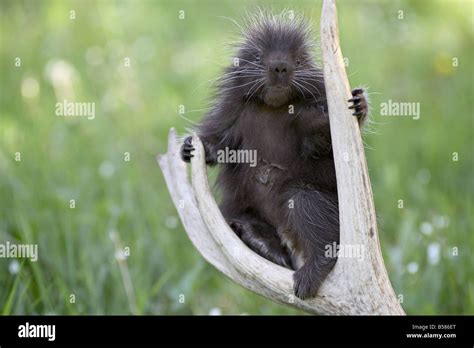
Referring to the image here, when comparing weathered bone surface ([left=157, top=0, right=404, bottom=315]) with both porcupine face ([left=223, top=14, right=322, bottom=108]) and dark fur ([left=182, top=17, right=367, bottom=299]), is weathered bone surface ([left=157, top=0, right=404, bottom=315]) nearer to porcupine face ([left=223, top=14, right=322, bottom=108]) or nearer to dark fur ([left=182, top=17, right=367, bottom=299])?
dark fur ([left=182, top=17, right=367, bottom=299])

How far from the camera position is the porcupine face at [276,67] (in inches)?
178

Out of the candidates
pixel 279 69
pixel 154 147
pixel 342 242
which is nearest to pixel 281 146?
pixel 279 69

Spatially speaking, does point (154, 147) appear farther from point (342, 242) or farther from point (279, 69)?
point (342, 242)

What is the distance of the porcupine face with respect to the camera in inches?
178

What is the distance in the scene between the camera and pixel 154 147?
29.3 feet

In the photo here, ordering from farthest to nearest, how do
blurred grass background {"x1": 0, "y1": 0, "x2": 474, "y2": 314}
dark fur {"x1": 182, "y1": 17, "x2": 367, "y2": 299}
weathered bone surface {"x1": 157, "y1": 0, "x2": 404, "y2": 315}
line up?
1. blurred grass background {"x1": 0, "y1": 0, "x2": 474, "y2": 314}
2. dark fur {"x1": 182, "y1": 17, "x2": 367, "y2": 299}
3. weathered bone surface {"x1": 157, "y1": 0, "x2": 404, "y2": 315}

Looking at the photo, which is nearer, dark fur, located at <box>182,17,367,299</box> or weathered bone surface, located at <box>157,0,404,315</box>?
weathered bone surface, located at <box>157,0,404,315</box>

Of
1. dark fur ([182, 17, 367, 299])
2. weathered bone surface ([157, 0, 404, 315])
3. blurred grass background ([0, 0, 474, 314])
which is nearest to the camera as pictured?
weathered bone surface ([157, 0, 404, 315])

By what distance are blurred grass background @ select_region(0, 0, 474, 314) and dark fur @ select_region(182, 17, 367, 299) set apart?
1.86 feet

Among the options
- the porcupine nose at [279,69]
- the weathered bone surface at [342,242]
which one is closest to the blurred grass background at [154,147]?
the porcupine nose at [279,69]

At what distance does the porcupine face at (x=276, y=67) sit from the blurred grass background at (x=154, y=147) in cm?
61

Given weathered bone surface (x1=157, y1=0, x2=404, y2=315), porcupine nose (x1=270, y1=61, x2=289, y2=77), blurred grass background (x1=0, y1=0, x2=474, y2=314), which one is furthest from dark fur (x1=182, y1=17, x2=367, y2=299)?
blurred grass background (x1=0, y1=0, x2=474, y2=314)

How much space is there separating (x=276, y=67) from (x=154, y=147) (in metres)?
4.60

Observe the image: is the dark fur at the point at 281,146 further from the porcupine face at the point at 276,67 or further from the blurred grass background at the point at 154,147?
the blurred grass background at the point at 154,147
